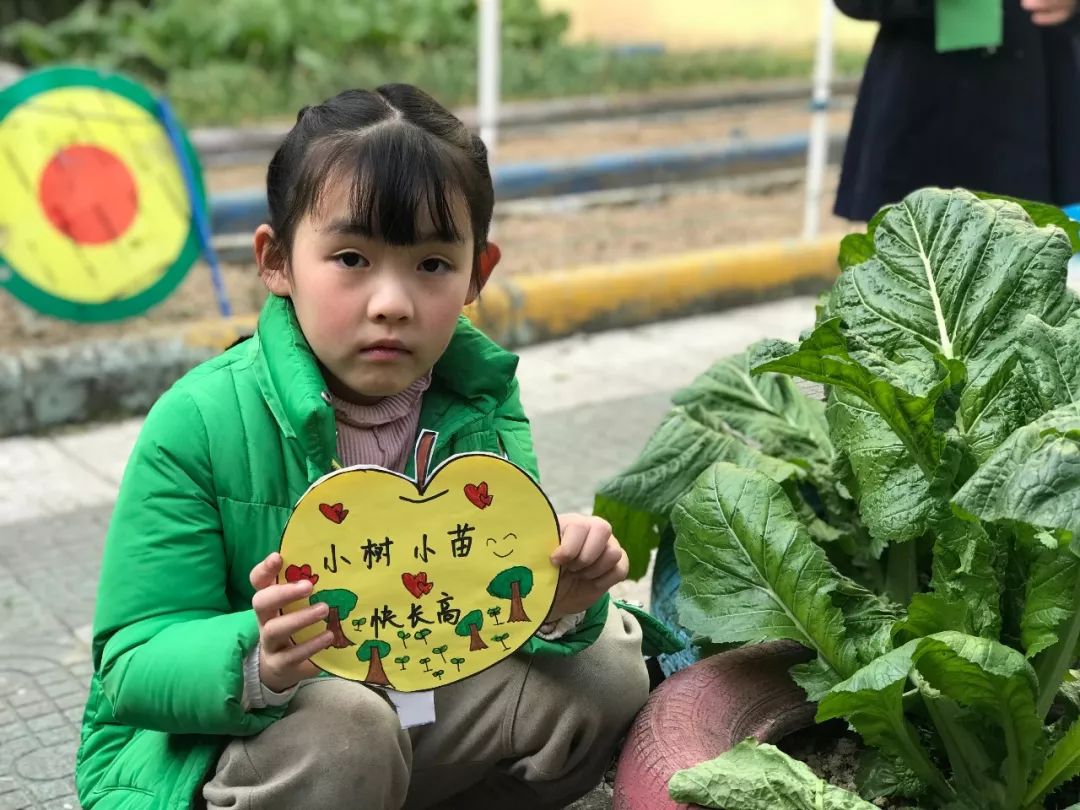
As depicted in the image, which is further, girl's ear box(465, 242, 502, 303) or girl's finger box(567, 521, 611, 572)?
→ girl's ear box(465, 242, 502, 303)

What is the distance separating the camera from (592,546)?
1.68m

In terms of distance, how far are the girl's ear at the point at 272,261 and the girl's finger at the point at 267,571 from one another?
0.41 meters

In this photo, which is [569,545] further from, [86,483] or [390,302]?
[86,483]

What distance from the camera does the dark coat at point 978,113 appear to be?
322 centimetres

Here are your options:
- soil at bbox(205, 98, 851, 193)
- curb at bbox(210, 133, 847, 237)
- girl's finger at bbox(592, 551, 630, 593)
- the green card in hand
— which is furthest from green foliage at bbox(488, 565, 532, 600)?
soil at bbox(205, 98, 851, 193)

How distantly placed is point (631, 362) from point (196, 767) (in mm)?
3268

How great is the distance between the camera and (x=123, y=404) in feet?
13.2

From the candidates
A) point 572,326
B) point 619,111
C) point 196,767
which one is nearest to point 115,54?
point 619,111

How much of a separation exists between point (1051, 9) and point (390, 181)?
1973 mm

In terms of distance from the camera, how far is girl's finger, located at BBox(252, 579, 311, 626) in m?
1.49

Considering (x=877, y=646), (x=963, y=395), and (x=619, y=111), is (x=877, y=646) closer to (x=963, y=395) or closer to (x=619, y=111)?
(x=963, y=395)

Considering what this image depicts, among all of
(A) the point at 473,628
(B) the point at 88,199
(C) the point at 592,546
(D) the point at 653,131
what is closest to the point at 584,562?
(C) the point at 592,546

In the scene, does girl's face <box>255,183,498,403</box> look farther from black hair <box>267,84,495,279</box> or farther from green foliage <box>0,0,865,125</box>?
green foliage <box>0,0,865,125</box>

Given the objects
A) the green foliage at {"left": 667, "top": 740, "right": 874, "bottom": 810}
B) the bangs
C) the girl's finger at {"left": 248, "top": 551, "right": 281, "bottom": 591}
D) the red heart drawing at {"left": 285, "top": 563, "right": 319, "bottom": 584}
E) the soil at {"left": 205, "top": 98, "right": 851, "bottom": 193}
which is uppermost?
the bangs
